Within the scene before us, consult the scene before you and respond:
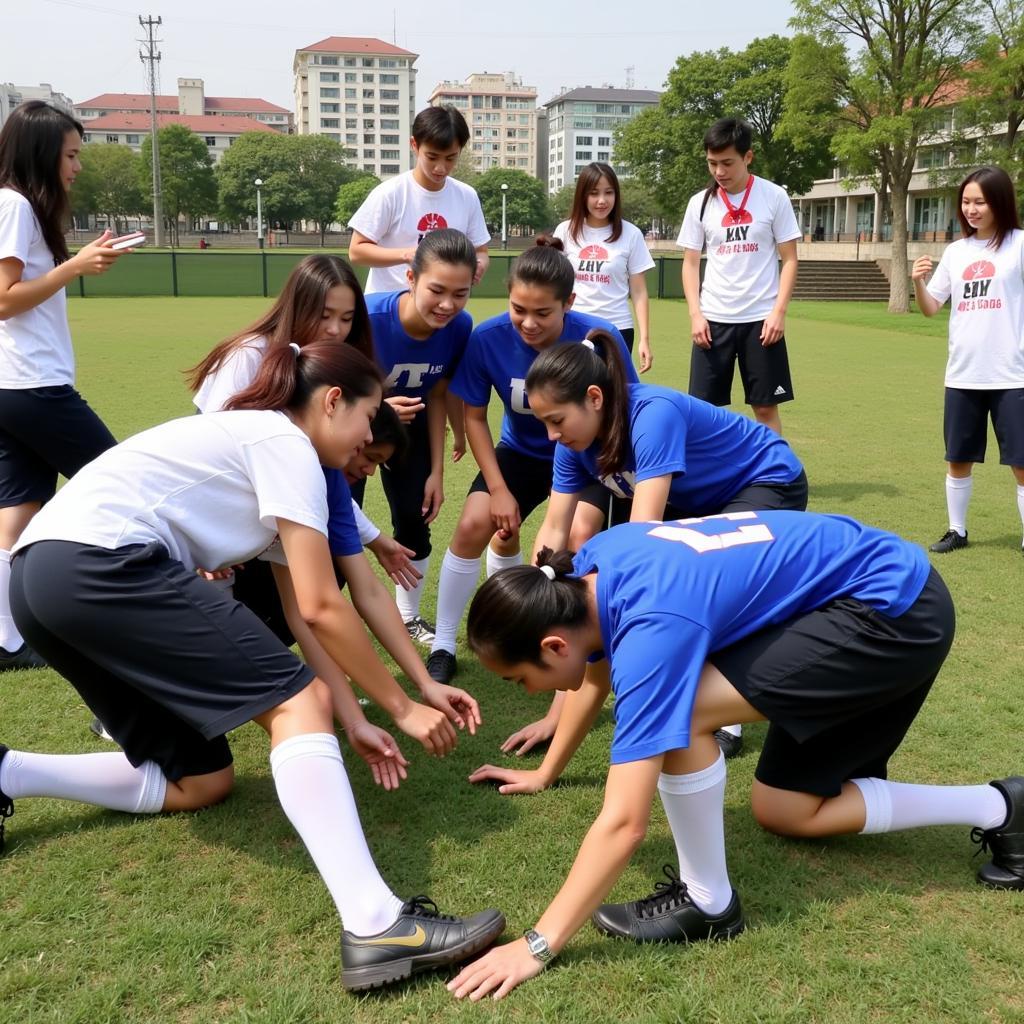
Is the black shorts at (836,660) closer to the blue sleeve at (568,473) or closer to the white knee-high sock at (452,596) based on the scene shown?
the blue sleeve at (568,473)

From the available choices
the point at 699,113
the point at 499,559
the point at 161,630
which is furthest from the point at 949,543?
the point at 699,113

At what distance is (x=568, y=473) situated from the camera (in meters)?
3.74

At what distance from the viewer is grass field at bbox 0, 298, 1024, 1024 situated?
2.30 meters

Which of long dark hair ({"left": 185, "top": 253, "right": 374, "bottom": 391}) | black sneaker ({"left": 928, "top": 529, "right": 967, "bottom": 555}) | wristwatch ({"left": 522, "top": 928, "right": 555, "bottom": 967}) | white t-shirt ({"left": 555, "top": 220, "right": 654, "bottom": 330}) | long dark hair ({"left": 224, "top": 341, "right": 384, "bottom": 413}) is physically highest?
white t-shirt ({"left": 555, "top": 220, "right": 654, "bottom": 330})

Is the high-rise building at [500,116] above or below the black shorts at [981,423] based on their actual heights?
above

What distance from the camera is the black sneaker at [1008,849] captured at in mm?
2762

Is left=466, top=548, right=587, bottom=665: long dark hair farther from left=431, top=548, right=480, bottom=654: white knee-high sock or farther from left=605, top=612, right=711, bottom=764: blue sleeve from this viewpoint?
left=431, top=548, right=480, bottom=654: white knee-high sock

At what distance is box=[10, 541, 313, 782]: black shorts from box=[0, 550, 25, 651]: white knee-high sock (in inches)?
74.6

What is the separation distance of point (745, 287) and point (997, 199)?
1.60 meters

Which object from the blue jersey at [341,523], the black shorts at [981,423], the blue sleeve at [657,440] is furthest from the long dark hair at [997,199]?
the blue jersey at [341,523]

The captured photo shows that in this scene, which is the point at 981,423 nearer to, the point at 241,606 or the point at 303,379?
the point at 303,379

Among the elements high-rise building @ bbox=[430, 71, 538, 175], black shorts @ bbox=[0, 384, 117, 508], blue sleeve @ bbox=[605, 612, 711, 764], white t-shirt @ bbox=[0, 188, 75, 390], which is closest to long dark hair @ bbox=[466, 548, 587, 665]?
blue sleeve @ bbox=[605, 612, 711, 764]

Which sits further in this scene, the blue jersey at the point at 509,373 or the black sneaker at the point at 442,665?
the black sneaker at the point at 442,665

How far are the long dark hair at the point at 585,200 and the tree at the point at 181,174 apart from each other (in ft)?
268
